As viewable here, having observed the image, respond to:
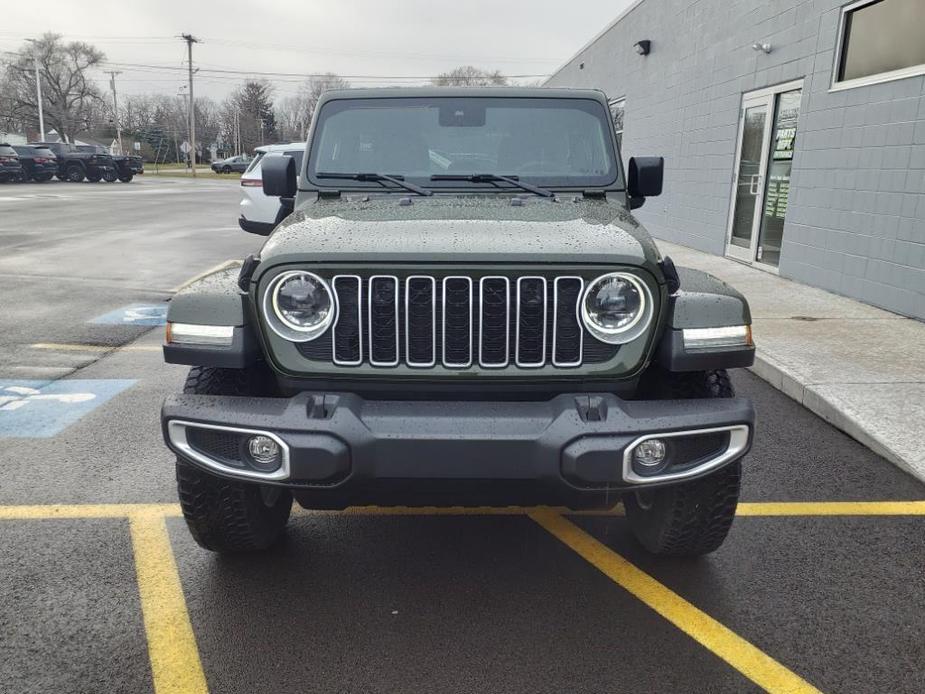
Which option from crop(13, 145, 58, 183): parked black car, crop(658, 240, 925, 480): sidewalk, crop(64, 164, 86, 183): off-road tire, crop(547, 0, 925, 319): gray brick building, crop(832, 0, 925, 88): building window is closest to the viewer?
crop(658, 240, 925, 480): sidewalk

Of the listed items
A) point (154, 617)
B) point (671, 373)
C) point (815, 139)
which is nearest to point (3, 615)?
point (154, 617)

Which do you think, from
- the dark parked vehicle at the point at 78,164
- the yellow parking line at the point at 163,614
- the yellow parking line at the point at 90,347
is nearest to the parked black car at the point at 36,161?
the dark parked vehicle at the point at 78,164

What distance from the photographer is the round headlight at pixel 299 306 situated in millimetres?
2730

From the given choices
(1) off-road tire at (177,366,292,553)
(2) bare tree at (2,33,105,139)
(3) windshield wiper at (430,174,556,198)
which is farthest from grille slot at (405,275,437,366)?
(2) bare tree at (2,33,105,139)

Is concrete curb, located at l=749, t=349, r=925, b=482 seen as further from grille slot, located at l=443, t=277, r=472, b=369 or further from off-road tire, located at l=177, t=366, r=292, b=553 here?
off-road tire, located at l=177, t=366, r=292, b=553

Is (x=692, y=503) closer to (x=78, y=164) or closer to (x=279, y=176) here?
(x=279, y=176)

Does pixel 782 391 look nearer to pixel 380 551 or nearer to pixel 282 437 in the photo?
pixel 380 551

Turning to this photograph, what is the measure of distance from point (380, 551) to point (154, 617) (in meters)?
0.96

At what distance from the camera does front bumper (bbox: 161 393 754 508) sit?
2.54 meters

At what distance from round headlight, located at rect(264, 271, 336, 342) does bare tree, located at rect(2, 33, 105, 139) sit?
10239 cm

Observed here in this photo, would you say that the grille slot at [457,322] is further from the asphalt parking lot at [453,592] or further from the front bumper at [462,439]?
the asphalt parking lot at [453,592]

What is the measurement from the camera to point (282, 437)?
257cm

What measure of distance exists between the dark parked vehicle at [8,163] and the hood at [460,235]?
1483 inches

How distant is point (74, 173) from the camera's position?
136 ft
